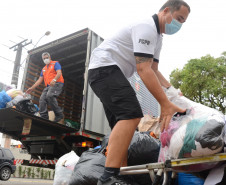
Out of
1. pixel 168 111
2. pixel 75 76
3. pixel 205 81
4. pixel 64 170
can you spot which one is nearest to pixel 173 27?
pixel 168 111

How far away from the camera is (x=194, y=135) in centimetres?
147

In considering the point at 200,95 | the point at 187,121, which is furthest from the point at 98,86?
the point at 200,95

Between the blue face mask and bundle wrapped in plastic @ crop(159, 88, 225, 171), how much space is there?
1.95ft

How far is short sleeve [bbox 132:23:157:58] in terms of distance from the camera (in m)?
1.68

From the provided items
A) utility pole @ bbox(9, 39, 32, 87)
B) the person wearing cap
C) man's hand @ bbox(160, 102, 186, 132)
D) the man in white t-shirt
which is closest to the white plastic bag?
the man in white t-shirt

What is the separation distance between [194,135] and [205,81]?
19.1 metres

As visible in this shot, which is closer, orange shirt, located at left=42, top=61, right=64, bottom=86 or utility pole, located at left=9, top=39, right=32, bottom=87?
orange shirt, located at left=42, top=61, right=64, bottom=86

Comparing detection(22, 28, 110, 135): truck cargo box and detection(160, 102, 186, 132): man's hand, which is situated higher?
detection(22, 28, 110, 135): truck cargo box

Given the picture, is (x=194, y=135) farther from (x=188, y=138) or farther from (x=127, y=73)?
(x=127, y=73)

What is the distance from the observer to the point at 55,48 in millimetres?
7297

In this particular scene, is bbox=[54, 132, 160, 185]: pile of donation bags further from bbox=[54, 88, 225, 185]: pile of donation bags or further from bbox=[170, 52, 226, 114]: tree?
bbox=[170, 52, 226, 114]: tree

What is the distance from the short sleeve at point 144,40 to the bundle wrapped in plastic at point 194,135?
0.48 metres

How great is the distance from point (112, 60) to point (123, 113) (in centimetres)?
43

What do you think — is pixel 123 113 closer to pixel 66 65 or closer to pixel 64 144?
pixel 64 144
